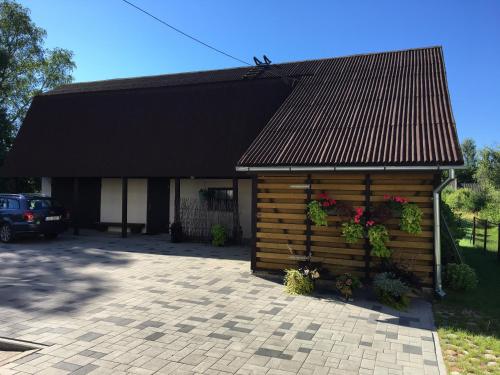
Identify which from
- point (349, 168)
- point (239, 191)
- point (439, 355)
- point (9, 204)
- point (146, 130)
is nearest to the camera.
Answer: point (439, 355)

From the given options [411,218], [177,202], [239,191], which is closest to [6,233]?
[177,202]

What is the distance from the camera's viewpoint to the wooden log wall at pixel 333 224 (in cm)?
799

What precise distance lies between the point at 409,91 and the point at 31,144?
15.1 m

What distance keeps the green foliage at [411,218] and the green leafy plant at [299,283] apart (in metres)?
2.12

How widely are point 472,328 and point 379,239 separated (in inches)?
87.8

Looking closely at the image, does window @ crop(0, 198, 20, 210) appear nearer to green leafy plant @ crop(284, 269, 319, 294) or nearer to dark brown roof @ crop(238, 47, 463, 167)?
dark brown roof @ crop(238, 47, 463, 167)

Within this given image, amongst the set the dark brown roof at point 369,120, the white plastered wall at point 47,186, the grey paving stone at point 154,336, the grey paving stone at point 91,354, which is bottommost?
the grey paving stone at point 154,336

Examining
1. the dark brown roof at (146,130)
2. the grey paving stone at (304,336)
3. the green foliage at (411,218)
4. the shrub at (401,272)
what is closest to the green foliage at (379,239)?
the shrub at (401,272)

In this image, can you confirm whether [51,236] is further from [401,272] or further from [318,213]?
[401,272]

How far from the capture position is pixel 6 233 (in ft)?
46.3

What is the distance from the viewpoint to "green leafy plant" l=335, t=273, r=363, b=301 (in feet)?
25.2

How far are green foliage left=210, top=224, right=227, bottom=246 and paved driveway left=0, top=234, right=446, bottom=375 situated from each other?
3573 mm

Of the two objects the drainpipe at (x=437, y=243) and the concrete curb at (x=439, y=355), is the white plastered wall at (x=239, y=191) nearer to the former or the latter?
the drainpipe at (x=437, y=243)

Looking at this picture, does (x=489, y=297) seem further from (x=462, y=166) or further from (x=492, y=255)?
(x=492, y=255)
